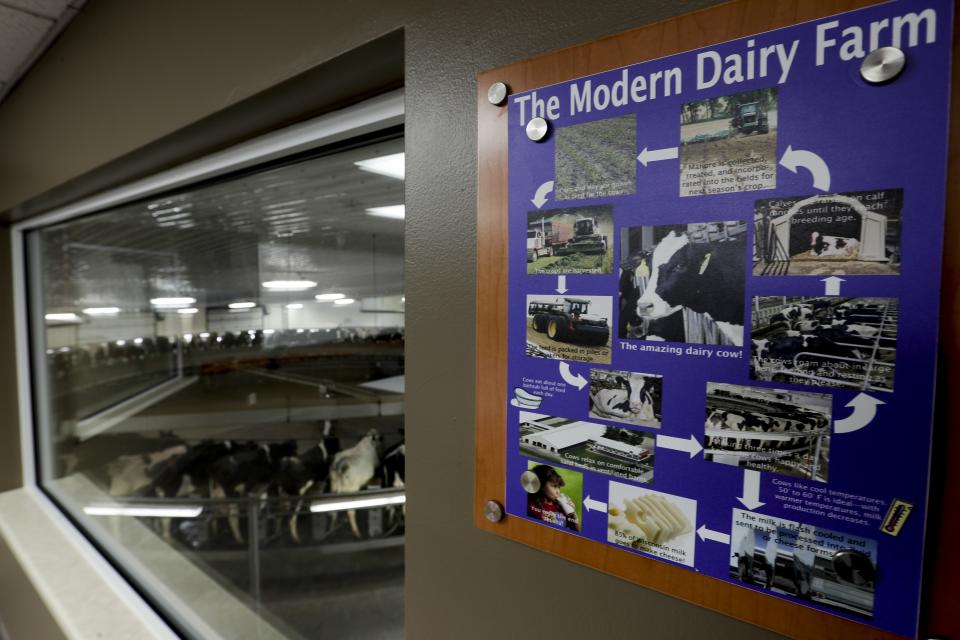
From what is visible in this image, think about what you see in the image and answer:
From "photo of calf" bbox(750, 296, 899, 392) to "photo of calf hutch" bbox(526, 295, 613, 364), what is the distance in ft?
0.48

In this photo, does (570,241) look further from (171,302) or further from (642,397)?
(171,302)

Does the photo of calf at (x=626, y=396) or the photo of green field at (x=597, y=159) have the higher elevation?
the photo of green field at (x=597, y=159)

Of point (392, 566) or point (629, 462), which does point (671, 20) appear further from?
point (392, 566)

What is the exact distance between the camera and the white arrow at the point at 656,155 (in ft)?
1.51

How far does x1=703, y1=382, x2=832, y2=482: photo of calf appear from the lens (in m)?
0.40

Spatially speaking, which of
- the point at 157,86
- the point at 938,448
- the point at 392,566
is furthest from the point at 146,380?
the point at 938,448

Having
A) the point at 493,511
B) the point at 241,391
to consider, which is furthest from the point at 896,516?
the point at 241,391

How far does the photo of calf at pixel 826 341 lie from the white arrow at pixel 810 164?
100mm

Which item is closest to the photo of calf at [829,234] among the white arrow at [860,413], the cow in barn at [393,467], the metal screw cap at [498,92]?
the white arrow at [860,413]

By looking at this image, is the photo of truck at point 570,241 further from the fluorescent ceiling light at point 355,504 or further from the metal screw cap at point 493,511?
the fluorescent ceiling light at point 355,504

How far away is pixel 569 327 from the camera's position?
1.74 feet

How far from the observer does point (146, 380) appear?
10.5ft

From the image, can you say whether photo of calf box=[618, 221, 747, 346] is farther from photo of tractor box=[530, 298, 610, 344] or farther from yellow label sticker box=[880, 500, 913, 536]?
yellow label sticker box=[880, 500, 913, 536]

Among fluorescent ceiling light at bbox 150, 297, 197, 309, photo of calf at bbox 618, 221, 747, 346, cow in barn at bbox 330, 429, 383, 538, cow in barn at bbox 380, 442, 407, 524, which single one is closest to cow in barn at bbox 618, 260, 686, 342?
photo of calf at bbox 618, 221, 747, 346
